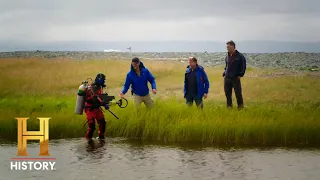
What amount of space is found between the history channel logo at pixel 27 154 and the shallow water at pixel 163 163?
12 cm

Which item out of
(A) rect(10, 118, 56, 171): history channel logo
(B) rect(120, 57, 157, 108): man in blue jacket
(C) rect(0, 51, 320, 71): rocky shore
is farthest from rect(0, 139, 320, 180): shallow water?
(C) rect(0, 51, 320, 71): rocky shore

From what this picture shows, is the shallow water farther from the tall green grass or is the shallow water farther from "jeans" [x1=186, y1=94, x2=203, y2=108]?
"jeans" [x1=186, y1=94, x2=203, y2=108]

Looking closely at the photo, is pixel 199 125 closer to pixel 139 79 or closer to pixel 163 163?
pixel 139 79

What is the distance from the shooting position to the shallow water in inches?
412

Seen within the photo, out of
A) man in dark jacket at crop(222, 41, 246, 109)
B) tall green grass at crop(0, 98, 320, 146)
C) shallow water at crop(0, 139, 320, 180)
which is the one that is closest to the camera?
shallow water at crop(0, 139, 320, 180)

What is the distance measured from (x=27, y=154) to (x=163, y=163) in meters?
2.85

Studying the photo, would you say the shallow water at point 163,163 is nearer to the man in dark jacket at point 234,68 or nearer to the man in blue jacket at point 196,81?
the man in blue jacket at point 196,81

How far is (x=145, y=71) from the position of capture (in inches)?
578

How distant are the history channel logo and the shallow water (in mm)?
124

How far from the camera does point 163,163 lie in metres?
11.4

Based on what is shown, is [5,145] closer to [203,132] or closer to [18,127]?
[18,127]

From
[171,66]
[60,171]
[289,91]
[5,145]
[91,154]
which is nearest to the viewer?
[60,171]

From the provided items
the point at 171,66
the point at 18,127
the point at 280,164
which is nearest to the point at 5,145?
the point at 18,127

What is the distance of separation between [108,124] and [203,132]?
2393mm
